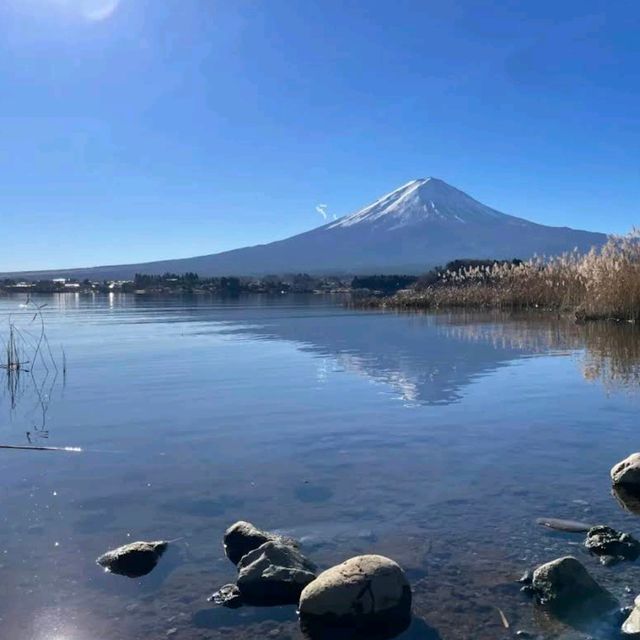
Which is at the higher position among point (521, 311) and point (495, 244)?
point (495, 244)

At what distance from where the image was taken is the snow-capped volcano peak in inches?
5871

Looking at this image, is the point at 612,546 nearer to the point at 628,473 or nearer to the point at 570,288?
the point at 628,473

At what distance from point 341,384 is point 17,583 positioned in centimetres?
557

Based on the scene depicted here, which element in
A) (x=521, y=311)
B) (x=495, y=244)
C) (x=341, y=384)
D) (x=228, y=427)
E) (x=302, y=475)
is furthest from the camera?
(x=495, y=244)

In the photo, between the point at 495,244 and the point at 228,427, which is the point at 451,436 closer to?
the point at 228,427

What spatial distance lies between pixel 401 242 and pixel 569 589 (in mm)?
136703

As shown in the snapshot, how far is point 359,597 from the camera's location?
2.84 m

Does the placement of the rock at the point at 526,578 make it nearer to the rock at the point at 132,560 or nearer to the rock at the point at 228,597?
the rock at the point at 228,597

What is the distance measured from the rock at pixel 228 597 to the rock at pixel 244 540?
26cm

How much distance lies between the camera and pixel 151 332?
17438 mm

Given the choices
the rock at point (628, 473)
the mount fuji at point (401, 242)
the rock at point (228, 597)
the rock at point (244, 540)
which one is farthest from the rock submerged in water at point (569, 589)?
the mount fuji at point (401, 242)

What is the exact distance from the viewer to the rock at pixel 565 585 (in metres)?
2.90

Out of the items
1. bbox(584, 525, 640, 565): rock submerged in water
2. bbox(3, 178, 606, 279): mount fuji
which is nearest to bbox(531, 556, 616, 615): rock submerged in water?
bbox(584, 525, 640, 565): rock submerged in water

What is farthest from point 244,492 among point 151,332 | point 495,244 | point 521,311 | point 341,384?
point 495,244
